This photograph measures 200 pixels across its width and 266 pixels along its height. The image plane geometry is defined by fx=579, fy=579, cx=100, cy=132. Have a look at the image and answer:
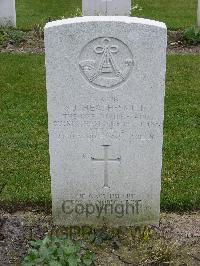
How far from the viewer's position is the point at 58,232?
470 centimetres

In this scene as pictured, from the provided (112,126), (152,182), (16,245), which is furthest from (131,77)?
(16,245)

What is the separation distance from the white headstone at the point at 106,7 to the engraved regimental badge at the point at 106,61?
703 centimetres

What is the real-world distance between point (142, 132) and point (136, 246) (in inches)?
35.8

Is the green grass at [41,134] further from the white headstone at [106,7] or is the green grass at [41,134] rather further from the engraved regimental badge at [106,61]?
the white headstone at [106,7]

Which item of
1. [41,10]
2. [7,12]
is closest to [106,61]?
[7,12]

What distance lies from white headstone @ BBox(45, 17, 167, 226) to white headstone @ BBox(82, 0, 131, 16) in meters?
6.92

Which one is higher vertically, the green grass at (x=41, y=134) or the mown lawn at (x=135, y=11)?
the mown lawn at (x=135, y=11)

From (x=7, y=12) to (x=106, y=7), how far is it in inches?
73.8

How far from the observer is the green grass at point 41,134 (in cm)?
541

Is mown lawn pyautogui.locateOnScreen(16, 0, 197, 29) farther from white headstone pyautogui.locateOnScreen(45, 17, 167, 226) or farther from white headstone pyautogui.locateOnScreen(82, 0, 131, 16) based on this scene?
white headstone pyautogui.locateOnScreen(45, 17, 167, 226)

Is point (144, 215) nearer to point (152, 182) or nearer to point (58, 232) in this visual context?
point (152, 182)

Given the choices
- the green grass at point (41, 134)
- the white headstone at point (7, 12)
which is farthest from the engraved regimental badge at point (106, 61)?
the white headstone at point (7, 12)

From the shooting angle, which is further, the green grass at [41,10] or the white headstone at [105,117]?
the green grass at [41,10]

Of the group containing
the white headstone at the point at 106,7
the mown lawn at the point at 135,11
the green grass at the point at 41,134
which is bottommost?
the green grass at the point at 41,134
